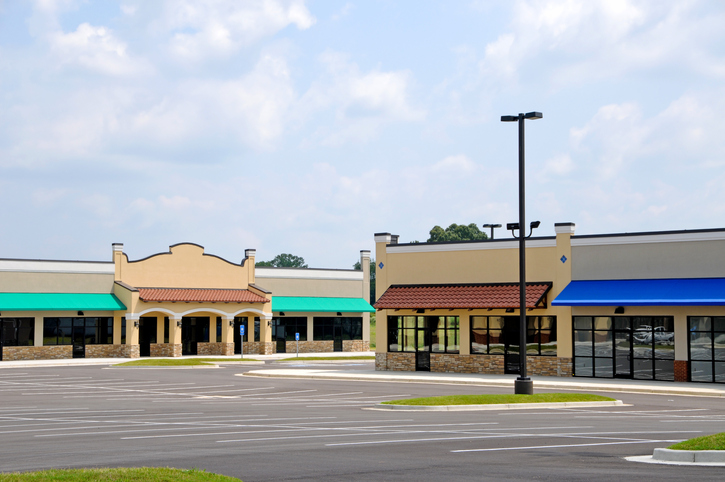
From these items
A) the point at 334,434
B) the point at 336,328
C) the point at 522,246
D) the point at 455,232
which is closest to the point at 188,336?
the point at 336,328

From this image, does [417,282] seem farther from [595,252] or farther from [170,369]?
[170,369]

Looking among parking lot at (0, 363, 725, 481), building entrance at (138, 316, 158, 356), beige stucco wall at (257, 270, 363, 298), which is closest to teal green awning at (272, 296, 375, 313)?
beige stucco wall at (257, 270, 363, 298)

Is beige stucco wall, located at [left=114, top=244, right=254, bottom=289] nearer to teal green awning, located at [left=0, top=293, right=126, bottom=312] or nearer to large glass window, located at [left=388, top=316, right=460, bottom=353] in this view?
teal green awning, located at [left=0, top=293, right=126, bottom=312]

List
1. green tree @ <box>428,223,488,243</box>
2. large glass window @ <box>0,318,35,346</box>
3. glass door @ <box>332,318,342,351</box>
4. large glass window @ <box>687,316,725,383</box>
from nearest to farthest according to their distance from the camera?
large glass window @ <box>687,316,725,383</box> → large glass window @ <box>0,318,35,346</box> → glass door @ <box>332,318,342,351</box> → green tree @ <box>428,223,488,243</box>

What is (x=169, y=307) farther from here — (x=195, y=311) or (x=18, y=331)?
(x=18, y=331)

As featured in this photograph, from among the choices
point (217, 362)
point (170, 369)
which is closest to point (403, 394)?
point (170, 369)

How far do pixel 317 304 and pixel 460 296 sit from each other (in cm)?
2752

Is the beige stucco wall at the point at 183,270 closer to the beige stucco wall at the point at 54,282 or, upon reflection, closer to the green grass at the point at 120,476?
the beige stucco wall at the point at 54,282

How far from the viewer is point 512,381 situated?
3231 centimetres

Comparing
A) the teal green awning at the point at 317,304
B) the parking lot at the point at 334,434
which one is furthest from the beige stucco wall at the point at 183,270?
the parking lot at the point at 334,434

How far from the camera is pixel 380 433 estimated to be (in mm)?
17047

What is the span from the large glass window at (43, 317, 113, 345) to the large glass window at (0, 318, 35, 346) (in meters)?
0.85

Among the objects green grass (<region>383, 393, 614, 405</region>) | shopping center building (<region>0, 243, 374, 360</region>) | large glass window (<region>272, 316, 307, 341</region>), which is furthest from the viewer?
large glass window (<region>272, 316, 307, 341</region>)

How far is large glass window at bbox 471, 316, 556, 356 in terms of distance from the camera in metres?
36.1
